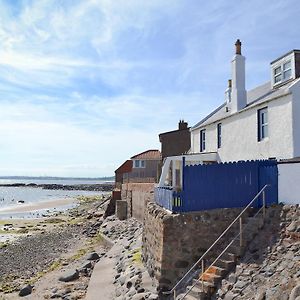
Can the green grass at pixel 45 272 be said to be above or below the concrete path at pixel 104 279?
below

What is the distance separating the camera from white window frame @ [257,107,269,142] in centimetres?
1759

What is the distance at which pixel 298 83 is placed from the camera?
51.0 feet

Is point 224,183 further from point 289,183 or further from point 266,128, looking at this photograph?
point 266,128

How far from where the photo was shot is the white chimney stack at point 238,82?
20.6 meters

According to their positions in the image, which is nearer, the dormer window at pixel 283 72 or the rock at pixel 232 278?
the rock at pixel 232 278

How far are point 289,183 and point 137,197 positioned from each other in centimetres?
1938

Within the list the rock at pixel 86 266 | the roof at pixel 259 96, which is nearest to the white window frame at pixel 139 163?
the roof at pixel 259 96

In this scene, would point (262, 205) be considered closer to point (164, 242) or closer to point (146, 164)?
point (164, 242)

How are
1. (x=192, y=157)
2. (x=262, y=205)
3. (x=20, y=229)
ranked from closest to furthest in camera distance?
(x=262, y=205) → (x=192, y=157) → (x=20, y=229)

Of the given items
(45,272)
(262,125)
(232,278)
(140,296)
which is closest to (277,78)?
(262,125)

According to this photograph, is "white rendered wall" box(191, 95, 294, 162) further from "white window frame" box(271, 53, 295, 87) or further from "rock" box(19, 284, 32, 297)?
"rock" box(19, 284, 32, 297)

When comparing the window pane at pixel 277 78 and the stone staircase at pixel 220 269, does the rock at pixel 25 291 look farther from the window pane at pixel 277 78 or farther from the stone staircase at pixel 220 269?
the window pane at pixel 277 78

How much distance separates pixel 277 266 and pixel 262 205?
3004 millimetres

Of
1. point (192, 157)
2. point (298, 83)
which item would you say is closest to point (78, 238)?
point (192, 157)
